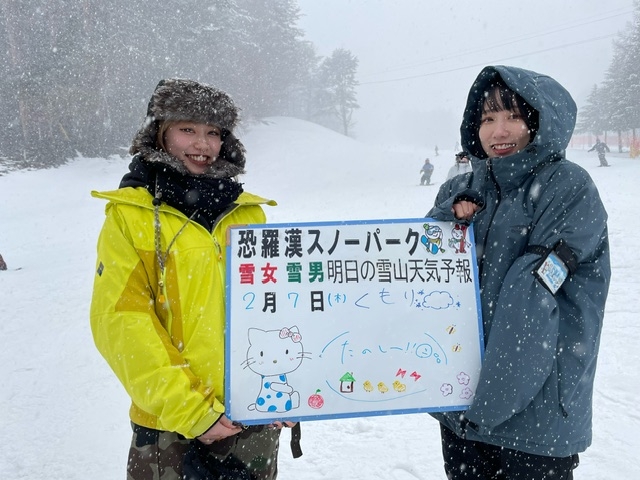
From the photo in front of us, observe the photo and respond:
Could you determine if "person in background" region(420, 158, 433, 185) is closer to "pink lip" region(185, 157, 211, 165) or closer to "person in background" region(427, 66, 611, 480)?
A: "person in background" region(427, 66, 611, 480)

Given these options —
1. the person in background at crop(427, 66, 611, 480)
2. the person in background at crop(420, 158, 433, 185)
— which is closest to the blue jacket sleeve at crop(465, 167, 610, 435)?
the person in background at crop(427, 66, 611, 480)

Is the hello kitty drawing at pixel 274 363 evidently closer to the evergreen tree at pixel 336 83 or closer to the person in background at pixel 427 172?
the person in background at pixel 427 172

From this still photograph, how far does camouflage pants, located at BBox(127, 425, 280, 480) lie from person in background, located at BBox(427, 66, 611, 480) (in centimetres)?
100

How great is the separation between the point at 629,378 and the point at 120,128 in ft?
115

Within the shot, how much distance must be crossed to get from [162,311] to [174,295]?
4.0 inches

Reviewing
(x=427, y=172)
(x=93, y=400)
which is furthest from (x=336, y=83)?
(x=93, y=400)

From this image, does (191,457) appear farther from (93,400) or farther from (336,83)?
(336,83)

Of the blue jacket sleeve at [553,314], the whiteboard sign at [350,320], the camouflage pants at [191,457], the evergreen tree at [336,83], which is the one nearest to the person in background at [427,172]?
the whiteboard sign at [350,320]

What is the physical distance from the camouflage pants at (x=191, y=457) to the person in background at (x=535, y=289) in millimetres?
1002

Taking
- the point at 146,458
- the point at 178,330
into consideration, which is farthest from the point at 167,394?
the point at 146,458

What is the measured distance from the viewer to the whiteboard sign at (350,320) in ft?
6.42

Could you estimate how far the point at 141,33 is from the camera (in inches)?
1336

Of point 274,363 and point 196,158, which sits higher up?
point 196,158

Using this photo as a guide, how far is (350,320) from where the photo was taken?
2041 mm
